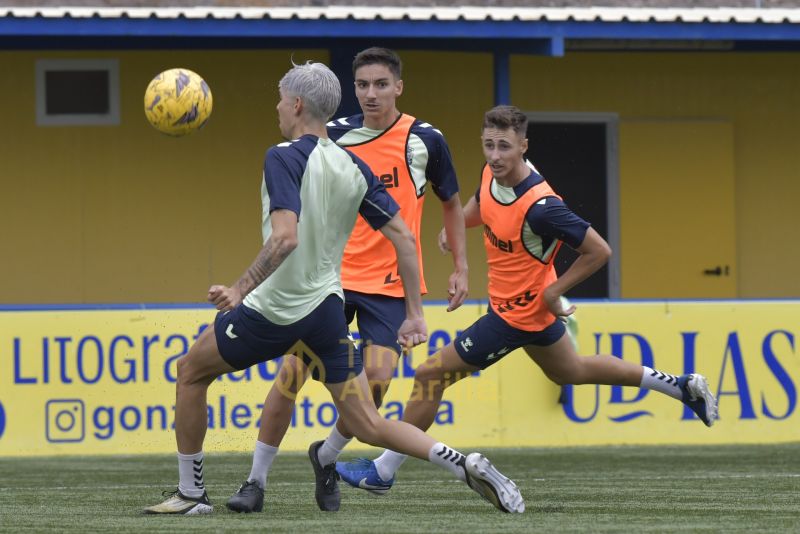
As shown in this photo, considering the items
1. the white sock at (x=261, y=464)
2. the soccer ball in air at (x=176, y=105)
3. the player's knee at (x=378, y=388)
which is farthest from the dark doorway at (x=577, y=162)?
the white sock at (x=261, y=464)

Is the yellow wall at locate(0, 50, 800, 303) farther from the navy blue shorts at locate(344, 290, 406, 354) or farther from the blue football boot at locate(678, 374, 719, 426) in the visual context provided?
the navy blue shorts at locate(344, 290, 406, 354)

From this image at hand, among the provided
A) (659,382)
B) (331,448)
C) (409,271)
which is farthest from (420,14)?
(409,271)

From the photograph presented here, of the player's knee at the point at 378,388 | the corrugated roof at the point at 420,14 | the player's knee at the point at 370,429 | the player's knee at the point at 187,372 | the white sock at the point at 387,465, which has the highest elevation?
the corrugated roof at the point at 420,14

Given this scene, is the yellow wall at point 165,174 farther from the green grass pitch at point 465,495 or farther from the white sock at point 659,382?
the white sock at point 659,382

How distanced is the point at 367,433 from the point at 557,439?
18.4ft

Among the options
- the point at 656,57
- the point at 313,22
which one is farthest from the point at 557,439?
the point at 656,57

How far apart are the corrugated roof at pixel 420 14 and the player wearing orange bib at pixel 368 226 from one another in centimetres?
513

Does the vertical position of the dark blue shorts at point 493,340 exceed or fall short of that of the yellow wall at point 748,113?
it falls short

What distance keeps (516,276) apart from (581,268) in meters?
0.42

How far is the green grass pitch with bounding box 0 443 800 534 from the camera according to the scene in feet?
22.4

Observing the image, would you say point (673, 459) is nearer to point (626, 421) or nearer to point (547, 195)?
point (626, 421)

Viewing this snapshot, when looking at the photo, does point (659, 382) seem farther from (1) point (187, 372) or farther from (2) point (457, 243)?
(1) point (187, 372)

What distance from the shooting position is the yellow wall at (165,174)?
1542 cm

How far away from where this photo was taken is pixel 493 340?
8703 mm
